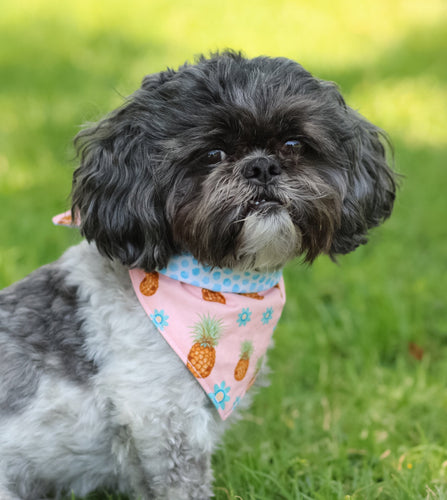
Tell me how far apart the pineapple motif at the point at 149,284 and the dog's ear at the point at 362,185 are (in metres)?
0.75

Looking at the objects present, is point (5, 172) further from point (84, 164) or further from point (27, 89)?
point (84, 164)

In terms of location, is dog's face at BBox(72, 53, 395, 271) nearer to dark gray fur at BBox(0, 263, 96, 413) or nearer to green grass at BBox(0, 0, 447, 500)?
dark gray fur at BBox(0, 263, 96, 413)

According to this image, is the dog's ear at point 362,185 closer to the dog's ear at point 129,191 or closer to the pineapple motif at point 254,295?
the pineapple motif at point 254,295

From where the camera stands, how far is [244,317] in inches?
110

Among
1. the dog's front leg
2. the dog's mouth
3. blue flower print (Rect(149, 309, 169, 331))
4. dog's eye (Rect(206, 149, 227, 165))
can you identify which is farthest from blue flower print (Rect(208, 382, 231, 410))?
dog's eye (Rect(206, 149, 227, 165))

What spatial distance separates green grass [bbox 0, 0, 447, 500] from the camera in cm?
320

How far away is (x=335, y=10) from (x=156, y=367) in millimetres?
10117

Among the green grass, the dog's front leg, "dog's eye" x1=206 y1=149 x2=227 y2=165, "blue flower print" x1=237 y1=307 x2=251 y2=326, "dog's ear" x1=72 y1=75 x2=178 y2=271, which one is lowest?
the green grass

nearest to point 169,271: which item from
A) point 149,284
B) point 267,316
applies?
point 149,284

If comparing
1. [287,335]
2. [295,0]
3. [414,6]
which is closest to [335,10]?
[295,0]

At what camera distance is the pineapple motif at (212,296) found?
8.98 feet

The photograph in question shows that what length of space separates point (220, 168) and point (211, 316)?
0.58 meters

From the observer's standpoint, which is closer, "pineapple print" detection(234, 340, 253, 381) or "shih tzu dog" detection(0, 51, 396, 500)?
"shih tzu dog" detection(0, 51, 396, 500)

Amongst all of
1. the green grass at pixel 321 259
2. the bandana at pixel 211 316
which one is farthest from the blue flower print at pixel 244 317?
the green grass at pixel 321 259
